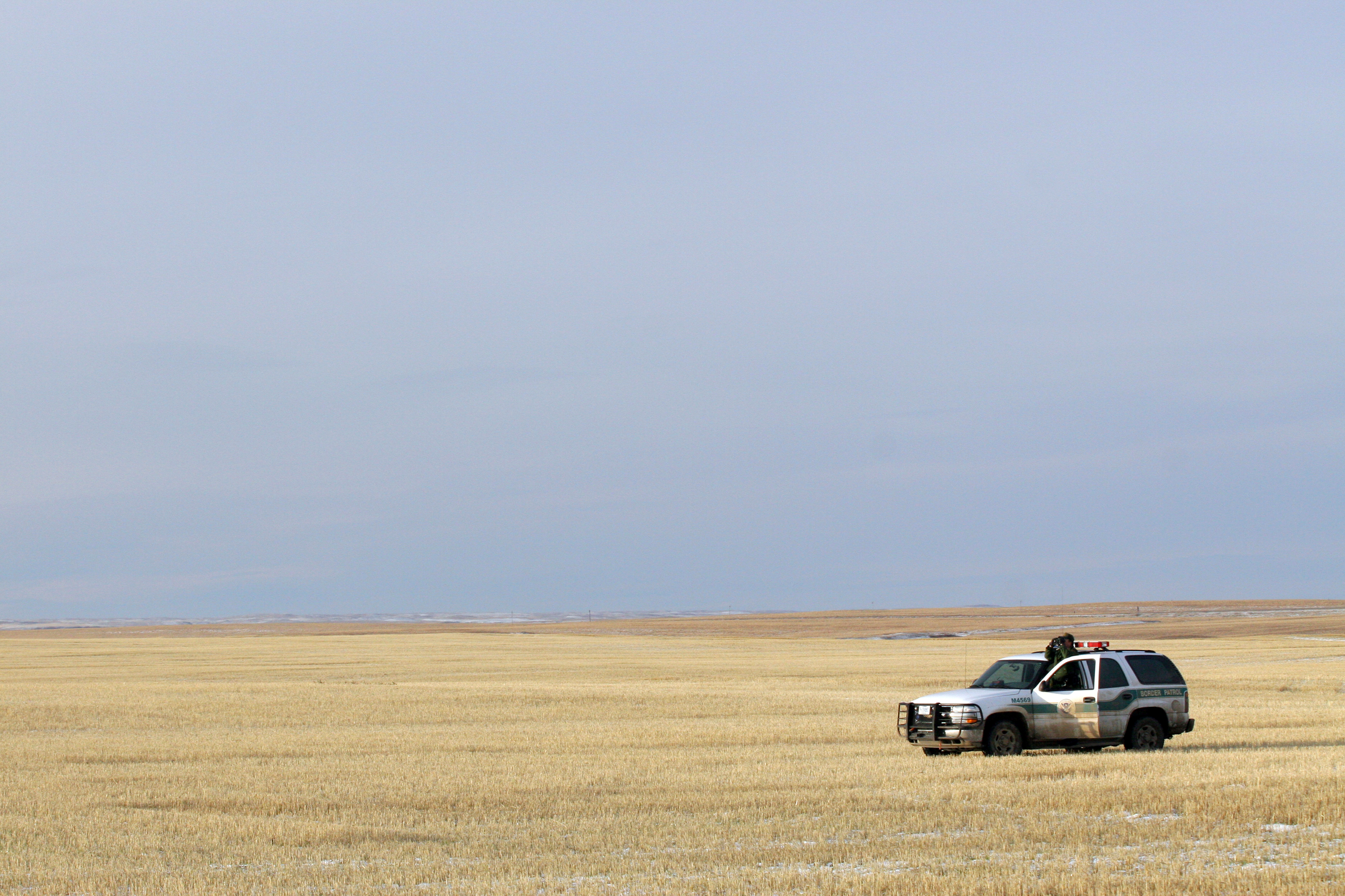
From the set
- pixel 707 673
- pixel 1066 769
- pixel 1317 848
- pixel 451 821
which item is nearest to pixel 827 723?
pixel 1066 769

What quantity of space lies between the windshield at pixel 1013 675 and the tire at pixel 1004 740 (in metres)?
0.81

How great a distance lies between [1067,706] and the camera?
2355cm

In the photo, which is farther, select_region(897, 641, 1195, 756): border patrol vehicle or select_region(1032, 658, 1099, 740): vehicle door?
select_region(1032, 658, 1099, 740): vehicle door

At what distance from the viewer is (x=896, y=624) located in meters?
155

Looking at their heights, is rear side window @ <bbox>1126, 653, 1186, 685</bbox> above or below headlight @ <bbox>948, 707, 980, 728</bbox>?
above

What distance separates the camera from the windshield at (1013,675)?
2419cm

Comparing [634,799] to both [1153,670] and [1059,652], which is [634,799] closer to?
[1059,652]

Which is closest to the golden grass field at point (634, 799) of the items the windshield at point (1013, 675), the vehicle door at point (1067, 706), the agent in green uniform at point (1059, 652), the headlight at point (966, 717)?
the vehicle door at point (1067, 706)

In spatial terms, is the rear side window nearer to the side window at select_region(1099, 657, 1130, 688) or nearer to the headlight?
the side window at select_region(1099, 657, 1130, 688)

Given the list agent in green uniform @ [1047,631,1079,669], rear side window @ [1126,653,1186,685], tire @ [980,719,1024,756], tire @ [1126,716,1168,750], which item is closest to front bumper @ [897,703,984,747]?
tire @ [980,719,1024,756]

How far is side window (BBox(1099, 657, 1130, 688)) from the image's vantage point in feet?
77.5

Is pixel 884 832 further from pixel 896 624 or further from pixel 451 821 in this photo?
pixel 896 624

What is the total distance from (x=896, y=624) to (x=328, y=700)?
396ft

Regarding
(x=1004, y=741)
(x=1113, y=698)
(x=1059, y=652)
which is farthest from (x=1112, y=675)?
(x=1004, y=741)
